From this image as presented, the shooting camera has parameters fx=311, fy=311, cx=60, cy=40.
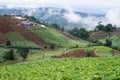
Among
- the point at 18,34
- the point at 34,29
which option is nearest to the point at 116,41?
the point at 34,29

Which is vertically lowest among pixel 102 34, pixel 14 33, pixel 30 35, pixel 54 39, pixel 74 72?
pixel 102 34

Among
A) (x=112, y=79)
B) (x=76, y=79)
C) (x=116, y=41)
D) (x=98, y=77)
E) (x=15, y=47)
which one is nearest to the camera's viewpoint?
(x=112, y=79)

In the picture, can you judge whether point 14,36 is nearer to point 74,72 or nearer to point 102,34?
point 102,34

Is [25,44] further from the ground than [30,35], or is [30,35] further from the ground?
[30,35]

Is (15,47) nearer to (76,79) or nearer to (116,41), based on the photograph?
(116,41)

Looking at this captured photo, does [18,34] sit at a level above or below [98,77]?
below

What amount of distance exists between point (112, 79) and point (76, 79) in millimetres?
4311

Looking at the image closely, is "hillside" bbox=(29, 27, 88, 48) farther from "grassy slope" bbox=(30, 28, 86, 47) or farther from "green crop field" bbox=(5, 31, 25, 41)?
"green crop field" bbox=(5, 31, 25, 41)

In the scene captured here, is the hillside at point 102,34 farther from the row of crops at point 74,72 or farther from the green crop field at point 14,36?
the row of crops at point 74,72

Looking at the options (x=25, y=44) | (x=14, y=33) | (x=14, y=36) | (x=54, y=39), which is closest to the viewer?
(x=25, y=44)

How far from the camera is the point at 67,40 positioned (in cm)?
12988

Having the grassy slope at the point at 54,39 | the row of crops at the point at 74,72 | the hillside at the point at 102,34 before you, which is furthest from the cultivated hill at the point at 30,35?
the row of crops at the point at 74,72

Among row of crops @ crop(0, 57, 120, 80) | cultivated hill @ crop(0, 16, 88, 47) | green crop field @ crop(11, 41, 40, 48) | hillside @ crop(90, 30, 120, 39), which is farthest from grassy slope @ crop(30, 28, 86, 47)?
row of crops @ crop(0, 57, 120, 80)

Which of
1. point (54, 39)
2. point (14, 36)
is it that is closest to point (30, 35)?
point (14, 36)
